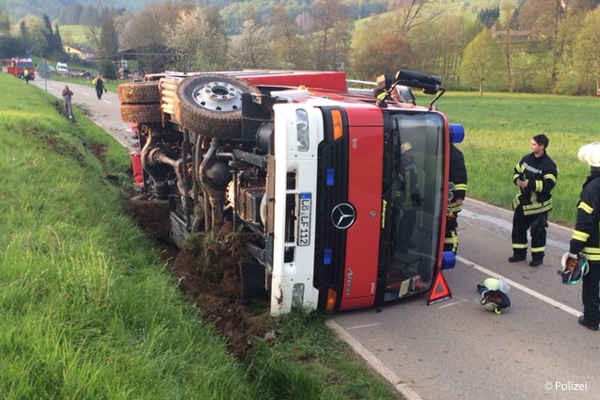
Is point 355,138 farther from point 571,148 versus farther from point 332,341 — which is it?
point 571,148

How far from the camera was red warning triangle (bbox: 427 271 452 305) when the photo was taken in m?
5.44

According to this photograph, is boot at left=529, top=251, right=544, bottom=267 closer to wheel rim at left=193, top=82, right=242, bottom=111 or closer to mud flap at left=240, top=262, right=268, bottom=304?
mud flap at left=240, top=262, right=268, bottom=304

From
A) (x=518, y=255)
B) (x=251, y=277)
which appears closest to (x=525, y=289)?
(x=518, y=255)

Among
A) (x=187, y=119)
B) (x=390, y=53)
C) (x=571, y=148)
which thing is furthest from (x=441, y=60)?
(x=187, y=119)

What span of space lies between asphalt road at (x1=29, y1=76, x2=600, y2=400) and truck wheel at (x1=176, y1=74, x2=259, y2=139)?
82.8 inches

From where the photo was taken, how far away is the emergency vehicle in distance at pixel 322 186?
4.51 m

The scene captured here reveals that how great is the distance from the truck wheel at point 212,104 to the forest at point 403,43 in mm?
32210

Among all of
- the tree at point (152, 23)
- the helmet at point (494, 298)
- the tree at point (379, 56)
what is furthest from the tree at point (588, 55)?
the helmet at point (494, 298)

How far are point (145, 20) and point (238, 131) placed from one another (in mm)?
67012

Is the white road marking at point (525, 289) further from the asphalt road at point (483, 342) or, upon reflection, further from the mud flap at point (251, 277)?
the mud flap at point (251, 277)

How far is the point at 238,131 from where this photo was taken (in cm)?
525

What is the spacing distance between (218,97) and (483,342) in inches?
133

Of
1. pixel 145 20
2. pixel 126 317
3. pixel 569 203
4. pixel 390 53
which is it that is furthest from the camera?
pixel 145 20

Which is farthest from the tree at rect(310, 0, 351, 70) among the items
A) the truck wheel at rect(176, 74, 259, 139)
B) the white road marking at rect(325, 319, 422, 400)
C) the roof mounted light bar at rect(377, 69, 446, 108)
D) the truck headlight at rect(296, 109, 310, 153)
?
the white road marking at rect(325, 319, 422, 400)
